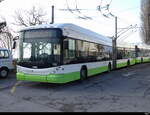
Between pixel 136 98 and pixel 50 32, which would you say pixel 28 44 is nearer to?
pixel 50 32

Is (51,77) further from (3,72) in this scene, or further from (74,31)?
(3,72)

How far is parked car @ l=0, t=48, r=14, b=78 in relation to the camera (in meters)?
13.3

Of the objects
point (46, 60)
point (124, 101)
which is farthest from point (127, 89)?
point (46, 60)

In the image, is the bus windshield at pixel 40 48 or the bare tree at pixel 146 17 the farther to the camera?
the bare tree at pixel 146 17

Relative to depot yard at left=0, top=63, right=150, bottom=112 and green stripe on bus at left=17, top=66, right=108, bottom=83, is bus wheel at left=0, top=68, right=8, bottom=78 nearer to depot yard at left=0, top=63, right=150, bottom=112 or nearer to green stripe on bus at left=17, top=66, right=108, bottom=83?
green stripe on bus at left=17, top=66, right=108, bottom=83

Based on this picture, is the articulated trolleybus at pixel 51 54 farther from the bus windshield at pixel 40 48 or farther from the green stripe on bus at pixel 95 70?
the green stripe on bus at pixel 95 70

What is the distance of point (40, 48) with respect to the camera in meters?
9.73

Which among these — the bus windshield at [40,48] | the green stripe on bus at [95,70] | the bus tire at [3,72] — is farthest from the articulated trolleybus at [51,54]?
the bus tire at [3,72]

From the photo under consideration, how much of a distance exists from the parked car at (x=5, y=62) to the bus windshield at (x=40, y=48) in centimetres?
359

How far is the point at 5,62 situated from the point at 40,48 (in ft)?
15.5

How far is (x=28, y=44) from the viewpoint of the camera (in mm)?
10055

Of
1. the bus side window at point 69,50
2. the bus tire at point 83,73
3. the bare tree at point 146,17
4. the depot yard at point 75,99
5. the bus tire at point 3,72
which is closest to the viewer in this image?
the depot yard at point 75,99

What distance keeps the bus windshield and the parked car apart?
3586 millimetres

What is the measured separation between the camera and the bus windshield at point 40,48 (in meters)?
9.51
